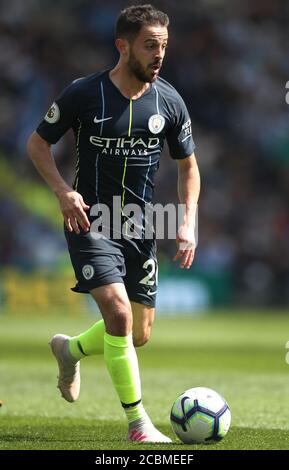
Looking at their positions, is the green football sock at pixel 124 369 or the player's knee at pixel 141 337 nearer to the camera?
the green football sock at pixel 124 369

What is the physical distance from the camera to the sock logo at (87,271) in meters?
6.23

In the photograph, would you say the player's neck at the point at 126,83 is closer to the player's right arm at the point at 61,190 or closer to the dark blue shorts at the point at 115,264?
the player's right arm at the point at 61,190

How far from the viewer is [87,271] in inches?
247

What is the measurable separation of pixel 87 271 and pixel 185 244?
0.63 meters

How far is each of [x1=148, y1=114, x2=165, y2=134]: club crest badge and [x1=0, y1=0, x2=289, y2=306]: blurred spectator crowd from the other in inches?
653

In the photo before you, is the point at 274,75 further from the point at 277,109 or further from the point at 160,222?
the point at 160,222

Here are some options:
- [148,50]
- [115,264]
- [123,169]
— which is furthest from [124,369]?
[148,50]

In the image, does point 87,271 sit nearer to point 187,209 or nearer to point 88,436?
point 187,209

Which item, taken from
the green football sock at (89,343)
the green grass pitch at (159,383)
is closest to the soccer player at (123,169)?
the green football sock at (89,343)

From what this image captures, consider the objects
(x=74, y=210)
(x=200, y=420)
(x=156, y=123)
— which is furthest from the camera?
(x=156, y=123)

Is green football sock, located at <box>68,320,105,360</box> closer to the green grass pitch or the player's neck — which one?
the green grass pitch

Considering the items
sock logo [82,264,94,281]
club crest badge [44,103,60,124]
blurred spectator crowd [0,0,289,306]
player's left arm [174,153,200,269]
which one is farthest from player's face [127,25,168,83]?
blurred spectator crowd [0,0,289,306]

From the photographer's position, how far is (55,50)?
2533 cm

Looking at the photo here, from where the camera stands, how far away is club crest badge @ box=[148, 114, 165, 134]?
6.54 m
